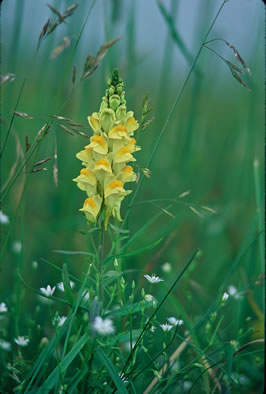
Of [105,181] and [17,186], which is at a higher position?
[105,181]

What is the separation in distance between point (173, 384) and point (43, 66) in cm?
124

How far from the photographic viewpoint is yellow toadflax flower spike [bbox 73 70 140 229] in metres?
0.92

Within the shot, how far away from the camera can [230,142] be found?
2.04 m

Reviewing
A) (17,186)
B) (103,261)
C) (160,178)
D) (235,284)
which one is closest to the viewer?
(103,261)

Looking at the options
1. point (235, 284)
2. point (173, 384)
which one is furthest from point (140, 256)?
point (173, 384)

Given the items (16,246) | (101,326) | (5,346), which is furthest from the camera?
(16,246)

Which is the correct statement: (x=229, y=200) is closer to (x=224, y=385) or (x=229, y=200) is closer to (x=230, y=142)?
(x=230, y=142)

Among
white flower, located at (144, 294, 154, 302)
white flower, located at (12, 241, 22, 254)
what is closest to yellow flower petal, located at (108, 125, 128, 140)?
white flower, located at (144, 294, 154, 302)

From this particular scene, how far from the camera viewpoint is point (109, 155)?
0.97m

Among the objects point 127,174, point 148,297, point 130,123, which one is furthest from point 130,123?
point 148,297

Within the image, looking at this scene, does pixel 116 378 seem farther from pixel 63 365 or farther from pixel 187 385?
pixel 187 385

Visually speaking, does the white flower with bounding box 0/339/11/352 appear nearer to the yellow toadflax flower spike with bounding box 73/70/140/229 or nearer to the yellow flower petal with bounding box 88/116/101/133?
the yellow toadflax flower spike with bounding box 73/70/140/229

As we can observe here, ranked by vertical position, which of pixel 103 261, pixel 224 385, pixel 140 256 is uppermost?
pixel 103 261

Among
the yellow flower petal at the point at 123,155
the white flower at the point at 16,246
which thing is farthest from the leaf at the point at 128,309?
the white flower at the point at 16,246
